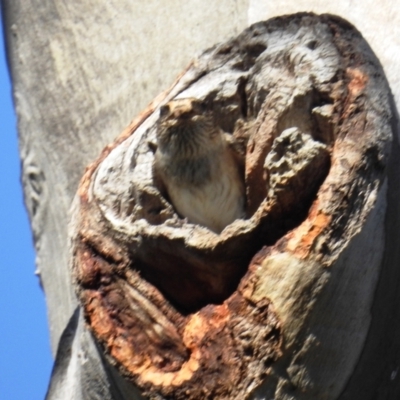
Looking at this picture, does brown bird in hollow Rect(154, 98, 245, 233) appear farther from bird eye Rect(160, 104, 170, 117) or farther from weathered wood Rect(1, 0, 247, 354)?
weathered wood Rect(1, 0, 247, 354)

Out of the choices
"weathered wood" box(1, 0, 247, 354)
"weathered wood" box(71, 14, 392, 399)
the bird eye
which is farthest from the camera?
"weathered wood" box(1, 0, 247, 354)

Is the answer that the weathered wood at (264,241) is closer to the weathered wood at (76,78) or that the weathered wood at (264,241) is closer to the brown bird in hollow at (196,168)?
the brown bird in hollow at (196,168)

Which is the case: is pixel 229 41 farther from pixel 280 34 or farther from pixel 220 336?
pixel 220 336

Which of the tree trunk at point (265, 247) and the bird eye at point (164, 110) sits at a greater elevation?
the bird eye at point (164, 110)

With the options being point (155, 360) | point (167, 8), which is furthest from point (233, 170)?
point (167, 8)

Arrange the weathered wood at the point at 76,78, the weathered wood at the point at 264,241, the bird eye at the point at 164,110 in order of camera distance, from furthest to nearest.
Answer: the weathered wood at the point at 76,78, the bird eye at the point at 164,110, the weathered wood at the point at 264,241

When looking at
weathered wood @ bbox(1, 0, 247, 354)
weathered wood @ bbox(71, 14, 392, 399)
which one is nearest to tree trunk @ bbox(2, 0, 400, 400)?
weathered wood @ bbox(71, 14, 392, 399)

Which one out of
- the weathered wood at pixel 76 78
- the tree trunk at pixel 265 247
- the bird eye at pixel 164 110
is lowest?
the tree trunk at pixel 265 247

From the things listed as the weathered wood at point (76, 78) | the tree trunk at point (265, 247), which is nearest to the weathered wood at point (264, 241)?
the tree trunk at point (265, 247)
